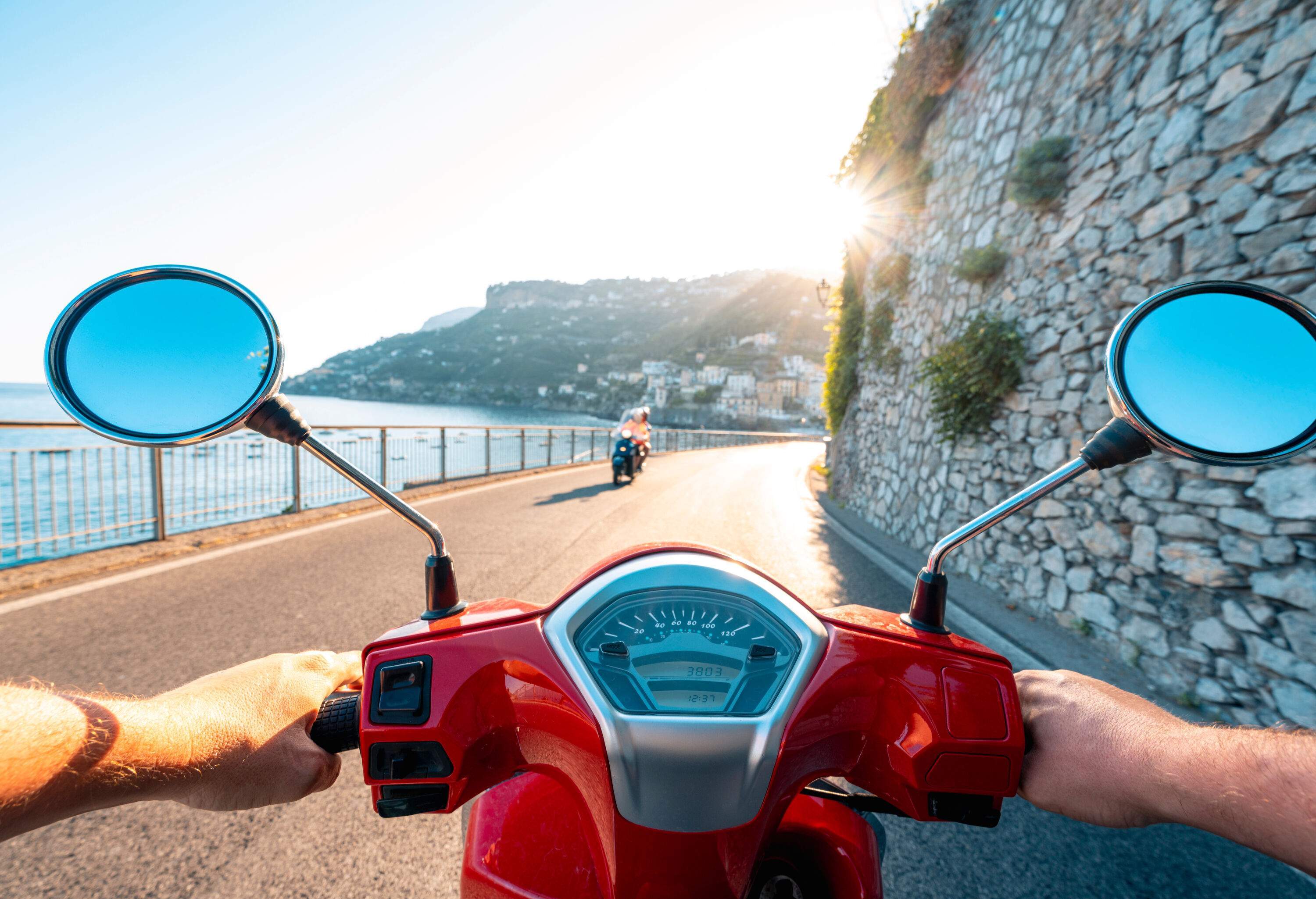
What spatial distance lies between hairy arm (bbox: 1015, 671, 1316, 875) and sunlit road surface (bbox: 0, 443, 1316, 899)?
0.70m

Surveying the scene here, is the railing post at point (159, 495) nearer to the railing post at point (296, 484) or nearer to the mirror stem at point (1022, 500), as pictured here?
the railing post at point (296, 484)

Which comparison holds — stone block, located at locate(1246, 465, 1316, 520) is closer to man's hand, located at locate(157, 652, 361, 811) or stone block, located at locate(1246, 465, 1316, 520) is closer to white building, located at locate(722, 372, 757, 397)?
man's hand, located at locate(157, 652, 361, 811)

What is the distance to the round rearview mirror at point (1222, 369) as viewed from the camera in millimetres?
986

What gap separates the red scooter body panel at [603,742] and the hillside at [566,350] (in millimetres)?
77139

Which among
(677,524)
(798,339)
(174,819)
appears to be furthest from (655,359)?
(174,819)

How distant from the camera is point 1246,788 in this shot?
2.37 ft

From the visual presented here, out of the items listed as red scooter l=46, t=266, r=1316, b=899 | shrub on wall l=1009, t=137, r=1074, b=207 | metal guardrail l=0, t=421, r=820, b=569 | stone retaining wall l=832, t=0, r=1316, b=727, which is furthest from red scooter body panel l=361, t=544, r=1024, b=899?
shrub on wall l=1009, t=137, r=1074, b=207

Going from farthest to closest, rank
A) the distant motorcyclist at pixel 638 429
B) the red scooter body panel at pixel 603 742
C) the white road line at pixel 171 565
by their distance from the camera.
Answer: the distant motorcyclist at pixel 638 429, the white road line at pixel 171 565, the red scooter body panel at pixel 603 742

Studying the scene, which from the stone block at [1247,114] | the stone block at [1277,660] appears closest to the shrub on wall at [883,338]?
the stone block at [1247,114]

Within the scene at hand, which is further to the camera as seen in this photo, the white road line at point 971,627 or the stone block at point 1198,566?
the white road line at point 971,627

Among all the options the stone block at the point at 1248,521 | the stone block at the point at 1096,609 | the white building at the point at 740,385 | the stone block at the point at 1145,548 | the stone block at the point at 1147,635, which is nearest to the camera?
the stone block at the point at 1248,521

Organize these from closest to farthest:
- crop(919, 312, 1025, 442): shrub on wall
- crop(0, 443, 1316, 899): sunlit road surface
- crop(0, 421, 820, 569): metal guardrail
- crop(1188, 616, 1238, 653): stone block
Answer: crop(0, 443, 1316, 899): sunlit road surface
crop(1188, 616, 1238, 653): stone block
crop(0, 421, 820, 569): metal guardrail
crop(919, 312, 1025, 442): shrub on wall

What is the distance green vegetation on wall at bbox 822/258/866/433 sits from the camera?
37.2 feet

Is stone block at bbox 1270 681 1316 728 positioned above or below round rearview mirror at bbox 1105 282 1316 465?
below
